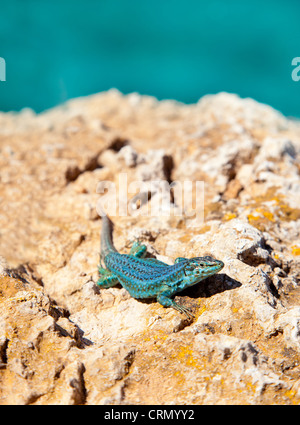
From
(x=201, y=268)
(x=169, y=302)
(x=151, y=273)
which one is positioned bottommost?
(x=169, y=302)

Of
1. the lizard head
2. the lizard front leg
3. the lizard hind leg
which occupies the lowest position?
the lizard front leg

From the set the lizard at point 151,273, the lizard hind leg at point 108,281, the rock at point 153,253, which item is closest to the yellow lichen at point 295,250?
the rock at point 153,253

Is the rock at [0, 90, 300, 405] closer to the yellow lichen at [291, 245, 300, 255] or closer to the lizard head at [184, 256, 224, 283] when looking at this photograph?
the yellow lichen at [291, 245, 300, 255]

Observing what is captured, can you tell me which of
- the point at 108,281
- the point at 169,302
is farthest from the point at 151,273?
the point at 108,281

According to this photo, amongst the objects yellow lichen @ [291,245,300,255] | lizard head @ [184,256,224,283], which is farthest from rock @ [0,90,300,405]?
lizard head @ [184,256,224,283]

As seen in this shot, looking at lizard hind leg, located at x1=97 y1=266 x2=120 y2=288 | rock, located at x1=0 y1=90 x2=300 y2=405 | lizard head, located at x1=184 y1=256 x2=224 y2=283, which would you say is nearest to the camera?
rock, located at x1=0 y1=90 x2=300 y2=405

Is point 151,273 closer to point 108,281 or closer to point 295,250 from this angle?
point 108,281

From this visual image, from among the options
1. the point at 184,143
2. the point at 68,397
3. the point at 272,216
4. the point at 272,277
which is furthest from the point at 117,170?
the point at 68,397
